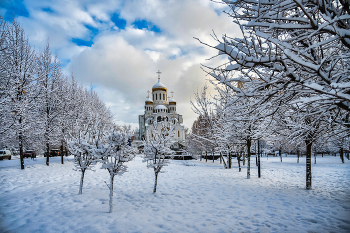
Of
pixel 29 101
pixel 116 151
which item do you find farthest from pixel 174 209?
pixel 29 101

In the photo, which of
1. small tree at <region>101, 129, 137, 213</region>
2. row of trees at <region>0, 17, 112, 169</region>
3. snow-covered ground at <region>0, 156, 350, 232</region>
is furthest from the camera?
row of trees at <region>0, 17, 112, 169</region>

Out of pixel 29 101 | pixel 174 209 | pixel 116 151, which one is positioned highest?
pixel 29 101

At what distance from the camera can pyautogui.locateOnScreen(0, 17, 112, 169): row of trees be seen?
10125 millimetres

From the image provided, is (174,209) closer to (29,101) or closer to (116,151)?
(116,151)

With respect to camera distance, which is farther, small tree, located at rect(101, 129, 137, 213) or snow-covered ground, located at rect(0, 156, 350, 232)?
small tree, located at rect(101, 129, 137, 213)

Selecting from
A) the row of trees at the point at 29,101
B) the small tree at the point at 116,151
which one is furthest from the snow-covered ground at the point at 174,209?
the row of trees at the point at 29,101

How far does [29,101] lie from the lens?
13.0 metres

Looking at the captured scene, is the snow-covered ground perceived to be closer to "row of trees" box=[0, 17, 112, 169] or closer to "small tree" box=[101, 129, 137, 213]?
"small tree" box=[101, 129, 137, 213]

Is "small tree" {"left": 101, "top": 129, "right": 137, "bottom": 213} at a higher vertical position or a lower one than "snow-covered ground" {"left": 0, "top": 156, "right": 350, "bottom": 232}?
higher

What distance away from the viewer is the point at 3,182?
916cm

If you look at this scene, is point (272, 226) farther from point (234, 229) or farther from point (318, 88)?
point (318, 88)

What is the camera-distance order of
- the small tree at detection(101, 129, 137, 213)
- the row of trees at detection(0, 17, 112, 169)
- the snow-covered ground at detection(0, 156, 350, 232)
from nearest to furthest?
1. the snow-covered ground at detection(0, 156, 350, 232)
2. the small tree at detection(101, 129, 137, 213)
3. the row of trees at detection(0, 17, 112, 169)

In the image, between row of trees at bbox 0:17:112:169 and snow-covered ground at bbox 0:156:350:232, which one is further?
row of trees at bbox 0:17:112:169

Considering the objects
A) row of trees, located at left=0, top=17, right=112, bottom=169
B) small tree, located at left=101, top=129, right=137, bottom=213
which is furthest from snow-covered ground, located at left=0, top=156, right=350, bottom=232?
row of trees, located at left=0, top=17, right=112, bottom=169
